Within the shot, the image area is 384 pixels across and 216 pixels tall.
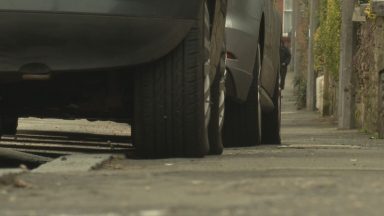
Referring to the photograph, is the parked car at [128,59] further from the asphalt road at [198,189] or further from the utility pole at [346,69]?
the utility pole at [346,69]

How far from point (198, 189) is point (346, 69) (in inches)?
522

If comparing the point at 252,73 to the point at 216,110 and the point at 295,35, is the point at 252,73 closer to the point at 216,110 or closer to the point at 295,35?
the point at 216,110

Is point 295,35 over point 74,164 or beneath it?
over

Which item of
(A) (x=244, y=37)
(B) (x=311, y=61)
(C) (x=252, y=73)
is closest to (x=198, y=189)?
(A) (x=244, y=37)

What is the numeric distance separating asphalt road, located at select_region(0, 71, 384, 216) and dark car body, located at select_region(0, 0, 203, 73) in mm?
634

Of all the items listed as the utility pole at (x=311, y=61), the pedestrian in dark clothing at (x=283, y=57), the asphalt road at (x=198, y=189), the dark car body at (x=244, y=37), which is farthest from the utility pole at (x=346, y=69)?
the asphalt road at (x=198, y=189)

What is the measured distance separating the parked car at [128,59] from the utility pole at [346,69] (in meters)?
10.8

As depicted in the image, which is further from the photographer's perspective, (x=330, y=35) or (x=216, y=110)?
(x=330, y=35)

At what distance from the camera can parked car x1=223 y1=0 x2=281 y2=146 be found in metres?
7.94

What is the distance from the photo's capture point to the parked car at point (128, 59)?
20.3ft

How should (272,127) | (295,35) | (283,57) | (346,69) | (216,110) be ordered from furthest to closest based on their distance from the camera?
(295,35) → (346,69) → (283,57) → (272,127) → (216,110)

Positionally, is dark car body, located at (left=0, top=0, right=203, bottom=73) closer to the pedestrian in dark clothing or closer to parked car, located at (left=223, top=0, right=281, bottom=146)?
parked car, located at (left=223, top=0, right=281, bottom=146)

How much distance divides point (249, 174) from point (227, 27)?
2510mm

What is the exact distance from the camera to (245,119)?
895 cm
